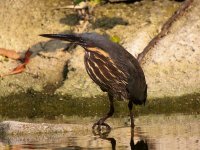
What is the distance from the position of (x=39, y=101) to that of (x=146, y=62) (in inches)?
73.3

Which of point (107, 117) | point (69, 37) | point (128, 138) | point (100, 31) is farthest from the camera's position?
point (100, 31)

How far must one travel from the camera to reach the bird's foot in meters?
12.3

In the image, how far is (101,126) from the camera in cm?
1245

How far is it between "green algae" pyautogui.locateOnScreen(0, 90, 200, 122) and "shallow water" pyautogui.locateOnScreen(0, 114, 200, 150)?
746 mm

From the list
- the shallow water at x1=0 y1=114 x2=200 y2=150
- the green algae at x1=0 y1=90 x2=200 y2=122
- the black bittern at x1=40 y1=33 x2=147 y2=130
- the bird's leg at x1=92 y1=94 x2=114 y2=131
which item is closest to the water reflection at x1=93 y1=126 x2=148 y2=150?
the shallow water at x1=0 y1=114 x2=200 y2=150

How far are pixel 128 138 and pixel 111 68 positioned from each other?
1.08 meters

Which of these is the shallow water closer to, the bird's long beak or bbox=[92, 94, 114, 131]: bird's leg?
bbox=[92, 94, 114, 131]: bird's leg

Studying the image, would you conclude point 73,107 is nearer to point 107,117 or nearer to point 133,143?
point 107,117

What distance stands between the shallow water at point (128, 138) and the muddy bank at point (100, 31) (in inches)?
65.0

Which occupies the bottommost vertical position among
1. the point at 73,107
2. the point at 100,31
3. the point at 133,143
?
the point at 133,143

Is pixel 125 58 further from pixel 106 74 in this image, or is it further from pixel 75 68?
pixel 75 68

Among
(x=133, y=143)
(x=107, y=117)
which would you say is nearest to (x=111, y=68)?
(x=107, y=117)

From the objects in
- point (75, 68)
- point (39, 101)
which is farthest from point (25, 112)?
point (75, 68)

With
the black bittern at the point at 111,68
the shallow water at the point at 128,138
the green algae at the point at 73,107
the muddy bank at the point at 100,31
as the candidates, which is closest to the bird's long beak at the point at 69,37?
the black bittern at the point at 111,68
